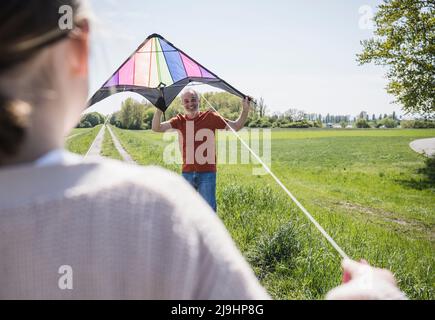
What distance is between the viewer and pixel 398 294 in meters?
0.73

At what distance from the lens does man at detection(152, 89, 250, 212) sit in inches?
212

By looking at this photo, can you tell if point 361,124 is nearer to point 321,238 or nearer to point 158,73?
point 158,73

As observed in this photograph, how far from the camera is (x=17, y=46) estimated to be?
536 millimetres

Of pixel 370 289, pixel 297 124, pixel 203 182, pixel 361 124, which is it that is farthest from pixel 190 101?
pixel 361 124

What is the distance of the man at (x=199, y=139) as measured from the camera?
17.7 ft

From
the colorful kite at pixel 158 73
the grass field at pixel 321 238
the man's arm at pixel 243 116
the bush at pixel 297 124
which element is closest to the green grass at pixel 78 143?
the colorful kite at pixel 158 73

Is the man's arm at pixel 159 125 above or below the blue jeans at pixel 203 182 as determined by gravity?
above

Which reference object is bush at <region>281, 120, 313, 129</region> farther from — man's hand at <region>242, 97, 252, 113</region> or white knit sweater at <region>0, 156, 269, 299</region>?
white knit sweater at <region>0, 156, 269, 299</region>

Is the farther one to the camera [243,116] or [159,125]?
[159,125]

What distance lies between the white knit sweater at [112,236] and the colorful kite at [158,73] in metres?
6.00

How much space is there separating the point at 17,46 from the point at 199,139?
503cm

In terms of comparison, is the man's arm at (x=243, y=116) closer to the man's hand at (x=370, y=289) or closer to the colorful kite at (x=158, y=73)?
the colorful kite at (x=158, y=73)
